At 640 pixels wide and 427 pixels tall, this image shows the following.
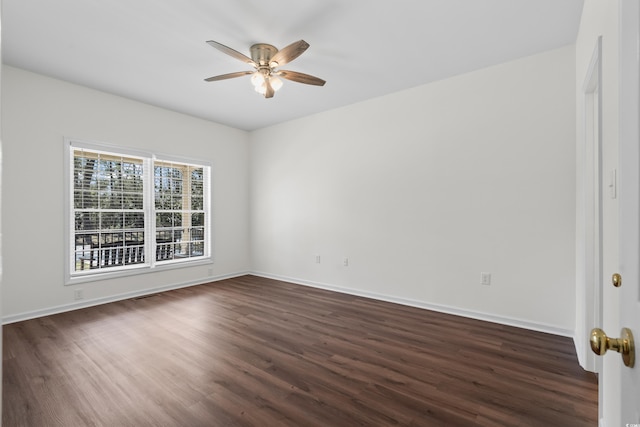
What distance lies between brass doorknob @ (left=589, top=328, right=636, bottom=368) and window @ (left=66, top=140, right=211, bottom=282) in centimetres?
490

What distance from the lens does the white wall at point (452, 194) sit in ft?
10.2

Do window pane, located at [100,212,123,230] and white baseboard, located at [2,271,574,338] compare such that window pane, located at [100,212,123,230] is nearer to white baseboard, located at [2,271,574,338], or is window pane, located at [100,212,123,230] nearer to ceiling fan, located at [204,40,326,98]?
white baseboard, located at [2,271,574,338]

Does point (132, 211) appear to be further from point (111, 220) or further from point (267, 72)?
point (267, 72)

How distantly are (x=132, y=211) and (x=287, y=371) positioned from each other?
3461mm

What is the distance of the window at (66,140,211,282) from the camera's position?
409cm

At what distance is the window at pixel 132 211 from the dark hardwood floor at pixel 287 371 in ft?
3.05

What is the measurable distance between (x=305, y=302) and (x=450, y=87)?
3.19 metres

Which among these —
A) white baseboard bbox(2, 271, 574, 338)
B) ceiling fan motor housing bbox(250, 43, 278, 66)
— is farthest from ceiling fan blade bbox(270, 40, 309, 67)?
white baseboard bbox(2, 271, 574, 338)

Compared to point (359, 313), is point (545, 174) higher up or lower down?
higher up

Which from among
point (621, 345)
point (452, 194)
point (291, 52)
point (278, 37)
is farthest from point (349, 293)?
point (621, 345)

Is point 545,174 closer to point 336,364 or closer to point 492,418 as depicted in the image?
point 492,418

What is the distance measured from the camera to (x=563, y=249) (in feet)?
10.1

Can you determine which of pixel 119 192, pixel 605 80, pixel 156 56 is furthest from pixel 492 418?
pixel 119 192

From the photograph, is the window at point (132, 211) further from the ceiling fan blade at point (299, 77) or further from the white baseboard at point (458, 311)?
the ceiling fan blade at point (299, 77)
